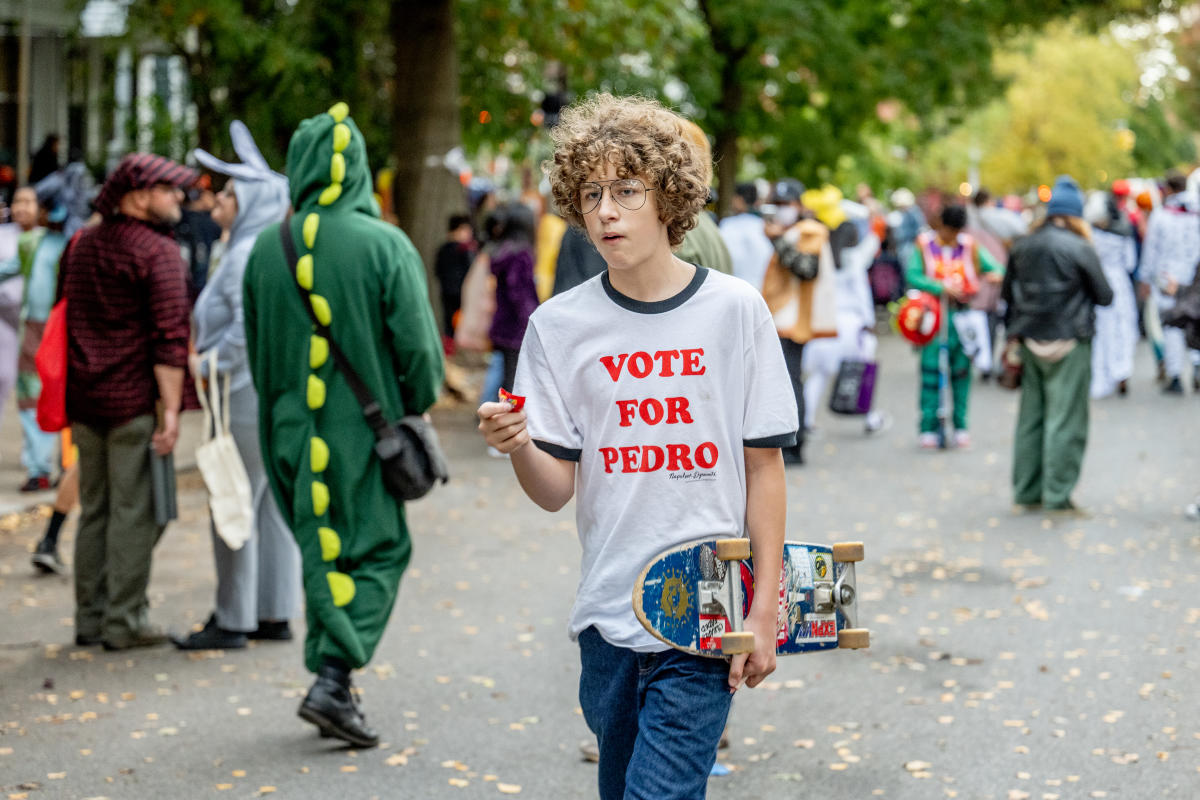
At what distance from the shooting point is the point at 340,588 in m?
5.60

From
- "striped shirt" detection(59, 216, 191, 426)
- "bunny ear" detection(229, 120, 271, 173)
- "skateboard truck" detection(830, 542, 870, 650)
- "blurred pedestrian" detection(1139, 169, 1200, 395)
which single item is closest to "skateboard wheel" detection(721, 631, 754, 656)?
"skateboard truck" detection(830, 542, 870, 650)

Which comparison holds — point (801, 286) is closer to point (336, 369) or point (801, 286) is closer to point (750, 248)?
point (750, 248)

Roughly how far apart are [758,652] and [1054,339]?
23.6 feet

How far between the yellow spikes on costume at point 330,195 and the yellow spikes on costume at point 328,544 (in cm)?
112

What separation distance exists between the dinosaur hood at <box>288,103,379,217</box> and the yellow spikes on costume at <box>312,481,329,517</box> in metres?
0.94

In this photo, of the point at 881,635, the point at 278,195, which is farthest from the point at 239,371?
the point at 881,635

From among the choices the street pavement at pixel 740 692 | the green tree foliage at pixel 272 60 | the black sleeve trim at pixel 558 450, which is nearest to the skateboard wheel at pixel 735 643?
the black sleeve trim at pixel 558 450

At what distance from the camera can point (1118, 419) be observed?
48.4 ft

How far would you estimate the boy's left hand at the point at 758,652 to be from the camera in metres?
3.29

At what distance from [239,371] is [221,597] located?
3.11ft

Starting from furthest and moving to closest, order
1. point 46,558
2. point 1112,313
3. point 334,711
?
point 1112,313 < point 46,558 < point 334,711

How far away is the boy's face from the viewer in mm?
3320

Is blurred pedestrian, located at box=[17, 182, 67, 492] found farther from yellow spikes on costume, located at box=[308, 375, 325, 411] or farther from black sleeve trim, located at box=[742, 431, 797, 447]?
black sleeve trim, located at box=[742, 431, 797, 447]

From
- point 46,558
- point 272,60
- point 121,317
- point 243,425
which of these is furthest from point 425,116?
point 121,317
